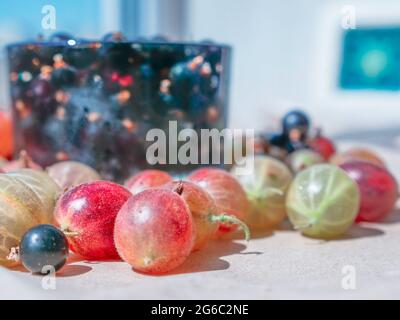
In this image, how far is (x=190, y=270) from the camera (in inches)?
21.5

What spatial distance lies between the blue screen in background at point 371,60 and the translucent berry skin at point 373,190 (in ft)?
4.54

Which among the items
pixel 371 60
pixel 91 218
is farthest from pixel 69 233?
pixel 371 60

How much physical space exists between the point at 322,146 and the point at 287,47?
144 centimetres

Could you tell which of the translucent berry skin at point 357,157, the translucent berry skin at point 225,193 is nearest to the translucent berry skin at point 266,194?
the translucent berry skin at point 225,193

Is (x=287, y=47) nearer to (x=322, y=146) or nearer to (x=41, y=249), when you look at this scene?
(x=322, y=146)

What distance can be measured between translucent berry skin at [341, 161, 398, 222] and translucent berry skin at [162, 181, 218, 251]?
0.74ft

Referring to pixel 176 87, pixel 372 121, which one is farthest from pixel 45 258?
pixel 372 121

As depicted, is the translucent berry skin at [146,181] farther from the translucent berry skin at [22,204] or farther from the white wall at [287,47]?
the white wall at [287,47]

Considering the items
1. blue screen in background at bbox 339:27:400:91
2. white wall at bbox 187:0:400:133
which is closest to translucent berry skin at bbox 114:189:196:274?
white wall at bbox 187:0:400:133

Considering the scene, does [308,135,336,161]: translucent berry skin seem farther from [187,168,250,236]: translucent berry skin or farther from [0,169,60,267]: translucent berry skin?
[0,169,60,267]: translucent berry skin

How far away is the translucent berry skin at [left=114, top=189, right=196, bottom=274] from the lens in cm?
51

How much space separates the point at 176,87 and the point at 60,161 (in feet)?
0.57

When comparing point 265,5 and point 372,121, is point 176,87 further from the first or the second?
point 265,5

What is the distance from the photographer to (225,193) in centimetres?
65
